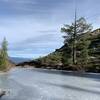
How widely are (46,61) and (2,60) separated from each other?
36986 millimetres

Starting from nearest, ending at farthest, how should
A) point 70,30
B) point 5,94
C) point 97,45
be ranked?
1. point 5,94
2. point 70,30
3. point 97,45

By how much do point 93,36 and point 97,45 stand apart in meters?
23.6

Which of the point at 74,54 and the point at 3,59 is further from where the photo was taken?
the point at 74,54

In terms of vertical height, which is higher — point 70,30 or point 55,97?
point 70,30

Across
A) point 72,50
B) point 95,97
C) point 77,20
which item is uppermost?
point 77,20

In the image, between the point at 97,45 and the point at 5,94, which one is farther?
the point at 97,45

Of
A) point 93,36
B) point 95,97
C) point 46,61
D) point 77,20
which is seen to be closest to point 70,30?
point 77,20

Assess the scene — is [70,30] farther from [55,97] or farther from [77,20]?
[55,97]

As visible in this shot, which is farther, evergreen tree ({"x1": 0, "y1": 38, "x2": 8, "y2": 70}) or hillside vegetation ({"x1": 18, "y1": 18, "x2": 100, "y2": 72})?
hillside vegetation ({"x1": 18, "y1": 18, "x2": 100, "y2": 72})

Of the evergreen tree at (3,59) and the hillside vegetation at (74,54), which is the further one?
the hillside vegetation at (74,54)

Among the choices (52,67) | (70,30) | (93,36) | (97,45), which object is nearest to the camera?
(52,67)

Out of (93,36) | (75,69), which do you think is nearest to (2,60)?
(75,69)

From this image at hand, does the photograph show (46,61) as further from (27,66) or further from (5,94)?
(5,94)

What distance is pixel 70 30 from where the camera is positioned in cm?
13288
